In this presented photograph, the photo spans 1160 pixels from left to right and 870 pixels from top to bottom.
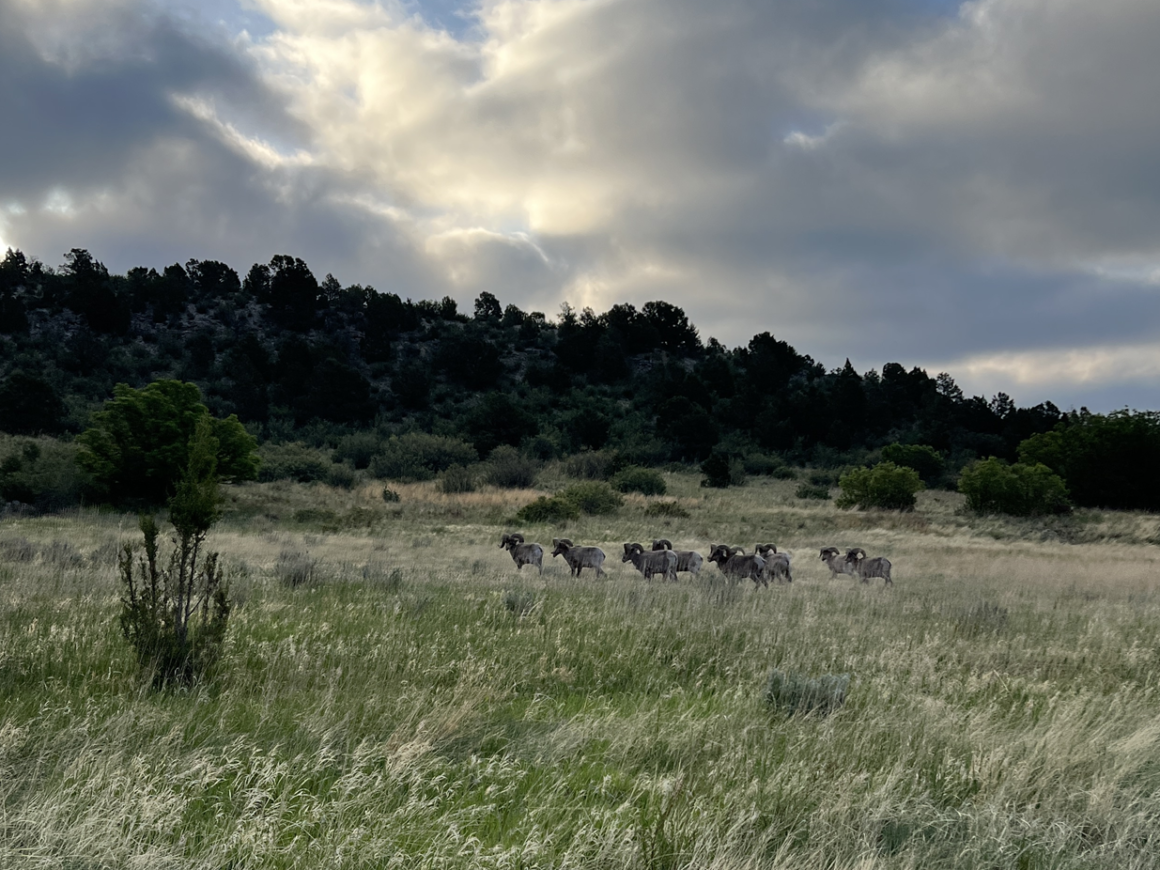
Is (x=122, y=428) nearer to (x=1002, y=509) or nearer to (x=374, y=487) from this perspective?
(x=374, y=487)

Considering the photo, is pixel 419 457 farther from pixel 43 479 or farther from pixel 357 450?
pixel 43 479

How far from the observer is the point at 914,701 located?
617cm

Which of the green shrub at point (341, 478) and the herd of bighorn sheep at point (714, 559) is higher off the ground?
the green shrub at point (341, 478)

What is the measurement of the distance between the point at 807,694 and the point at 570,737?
2.16 meters

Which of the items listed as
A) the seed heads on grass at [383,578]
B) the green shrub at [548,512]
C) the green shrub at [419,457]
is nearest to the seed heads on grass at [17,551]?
the seed heads on grass at [383,578]

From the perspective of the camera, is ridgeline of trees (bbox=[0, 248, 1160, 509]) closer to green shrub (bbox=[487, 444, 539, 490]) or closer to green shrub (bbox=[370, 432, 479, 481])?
green shrub (bbox=[370, 432, 479, 481])

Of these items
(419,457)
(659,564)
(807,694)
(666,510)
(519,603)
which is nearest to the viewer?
(807,694)

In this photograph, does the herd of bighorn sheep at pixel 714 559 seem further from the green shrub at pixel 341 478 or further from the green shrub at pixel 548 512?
the green shrub at pixel 341 478

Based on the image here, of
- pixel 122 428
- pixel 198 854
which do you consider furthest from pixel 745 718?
pixel 122 428

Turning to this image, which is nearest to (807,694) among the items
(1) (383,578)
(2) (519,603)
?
(2) (519,603)

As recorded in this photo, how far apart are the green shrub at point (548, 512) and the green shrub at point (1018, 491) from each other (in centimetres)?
2229

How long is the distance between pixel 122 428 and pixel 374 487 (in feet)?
52.8

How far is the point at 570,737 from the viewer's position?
4961mm

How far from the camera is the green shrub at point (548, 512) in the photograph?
113ft
